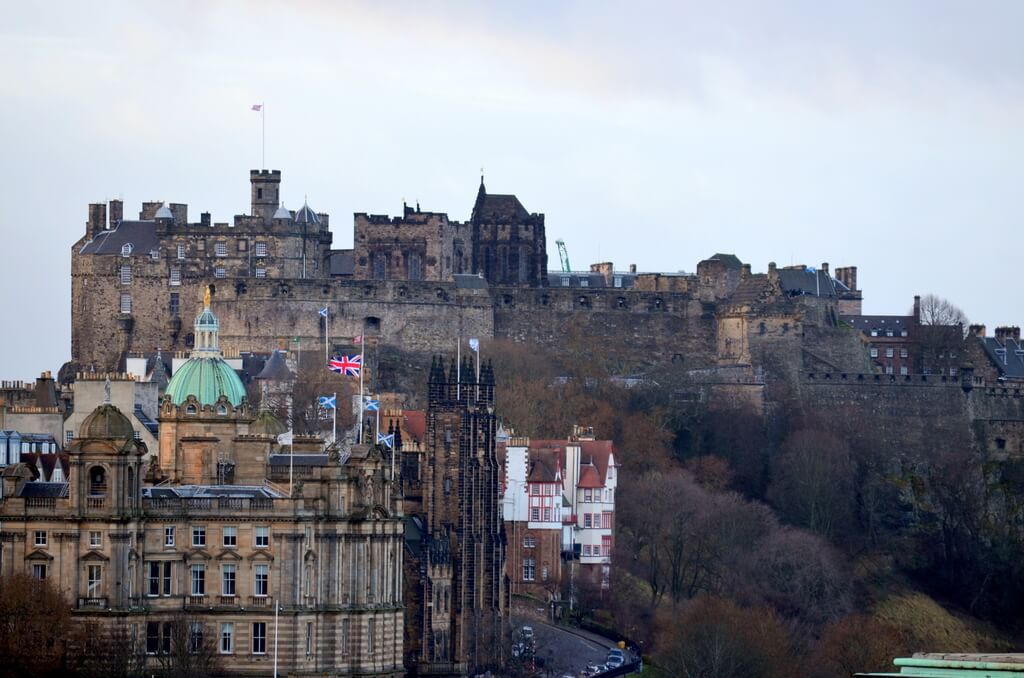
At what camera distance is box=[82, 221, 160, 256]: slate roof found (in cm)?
15750

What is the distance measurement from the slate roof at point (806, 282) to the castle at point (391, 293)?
4002 millimetres

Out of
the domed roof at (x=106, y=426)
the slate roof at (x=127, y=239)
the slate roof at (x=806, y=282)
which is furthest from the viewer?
the slate roof at (x=806, y=282)

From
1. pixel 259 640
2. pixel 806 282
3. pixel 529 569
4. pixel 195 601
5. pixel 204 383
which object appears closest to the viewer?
pixel 259 640

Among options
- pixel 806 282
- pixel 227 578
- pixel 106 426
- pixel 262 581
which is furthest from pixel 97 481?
pixel 806 282

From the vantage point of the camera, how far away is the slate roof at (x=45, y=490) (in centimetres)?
9535

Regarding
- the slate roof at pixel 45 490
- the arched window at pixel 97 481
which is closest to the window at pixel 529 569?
the slate roof at pixel 45 490

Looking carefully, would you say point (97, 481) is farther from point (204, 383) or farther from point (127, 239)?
point (127, 239)

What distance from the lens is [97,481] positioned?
3711 inches

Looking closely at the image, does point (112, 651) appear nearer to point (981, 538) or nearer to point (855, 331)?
point (981, 538)

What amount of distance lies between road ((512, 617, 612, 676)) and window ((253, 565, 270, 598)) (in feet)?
64.4

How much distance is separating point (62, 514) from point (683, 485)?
51.7 meters

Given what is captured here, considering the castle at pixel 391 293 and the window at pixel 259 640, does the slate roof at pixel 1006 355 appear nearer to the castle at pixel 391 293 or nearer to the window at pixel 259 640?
the castle at pixel 391 293

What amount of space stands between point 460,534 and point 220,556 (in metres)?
20.0

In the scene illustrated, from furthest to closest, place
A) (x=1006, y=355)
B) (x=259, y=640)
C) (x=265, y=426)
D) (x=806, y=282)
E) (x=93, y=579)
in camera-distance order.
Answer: (x=806, y=282), (x=1006, y=355), (x=265, y=426), (x=259, y=640), (x=93, y=579)
